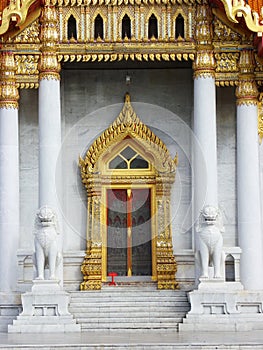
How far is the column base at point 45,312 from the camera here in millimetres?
24547

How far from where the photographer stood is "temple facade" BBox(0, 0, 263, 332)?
2614 cm

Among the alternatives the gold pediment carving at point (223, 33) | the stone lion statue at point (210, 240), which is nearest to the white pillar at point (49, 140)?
the stone lion statue at point (210, 240)

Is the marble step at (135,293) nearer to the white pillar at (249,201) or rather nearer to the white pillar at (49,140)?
the white pillar at (249,201)

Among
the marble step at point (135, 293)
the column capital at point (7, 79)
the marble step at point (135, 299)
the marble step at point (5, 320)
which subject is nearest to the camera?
the marble step at point (5, 320)

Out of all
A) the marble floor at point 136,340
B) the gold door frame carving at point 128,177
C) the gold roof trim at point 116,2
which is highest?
the gold roof trim at point 116,2

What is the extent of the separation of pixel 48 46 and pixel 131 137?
142 inches

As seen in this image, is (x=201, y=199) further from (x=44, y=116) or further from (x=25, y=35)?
(x=25, y=35)

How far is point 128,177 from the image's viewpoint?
28844mm

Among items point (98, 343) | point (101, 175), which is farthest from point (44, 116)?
point (98, 343)

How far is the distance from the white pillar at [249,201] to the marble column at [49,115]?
4.60 m

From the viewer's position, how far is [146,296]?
86.2 feet

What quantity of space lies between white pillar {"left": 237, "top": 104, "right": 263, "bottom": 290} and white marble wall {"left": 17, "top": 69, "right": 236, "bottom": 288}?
1610mm

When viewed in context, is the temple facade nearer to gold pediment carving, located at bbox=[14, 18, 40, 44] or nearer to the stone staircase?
gold pediment carving, located at bbox=[14, 18, 40, 44]

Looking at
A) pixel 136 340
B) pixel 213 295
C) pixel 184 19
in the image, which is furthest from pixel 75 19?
pixel 136 340
